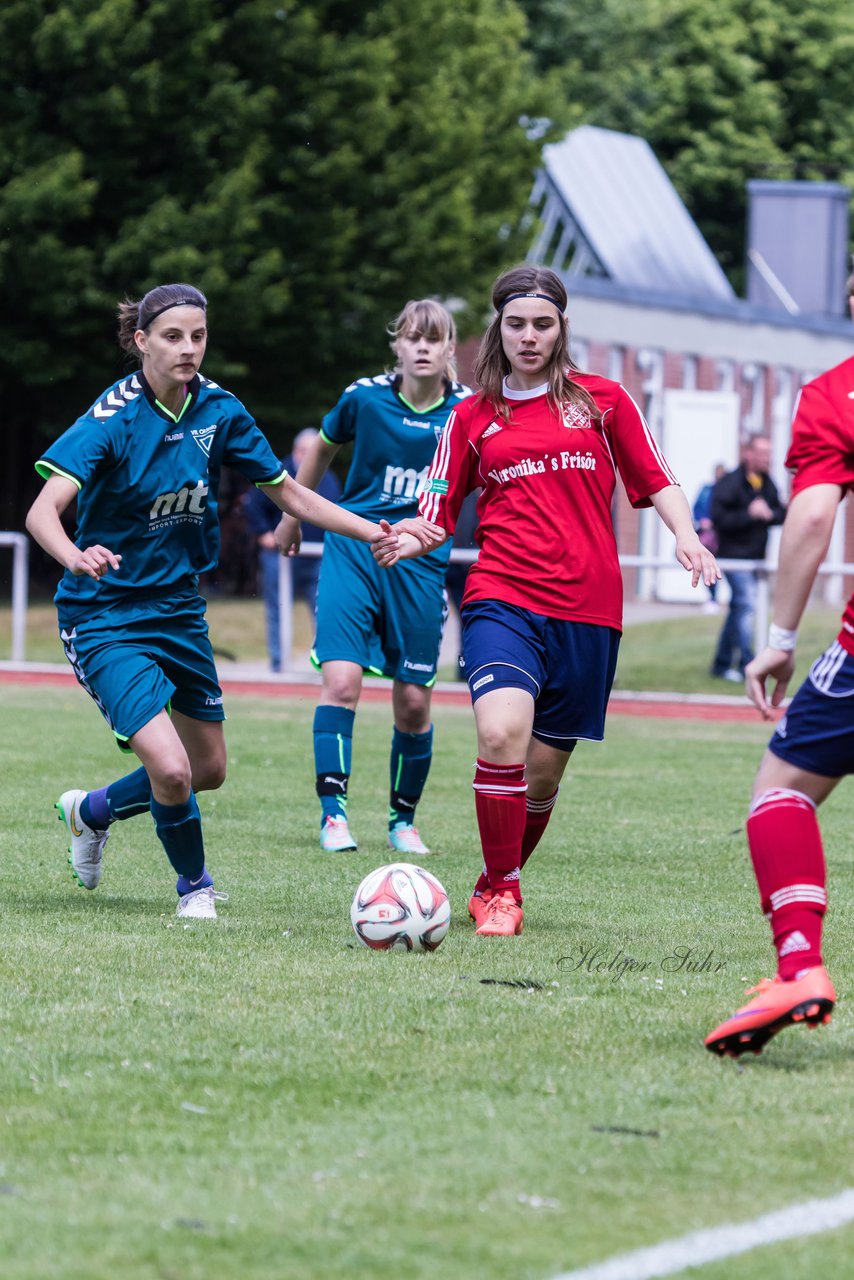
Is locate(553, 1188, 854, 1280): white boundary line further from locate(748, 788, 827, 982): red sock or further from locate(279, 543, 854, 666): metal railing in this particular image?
locate(279, 543, 854, 666): metal railing

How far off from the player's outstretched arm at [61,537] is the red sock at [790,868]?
2.42 m

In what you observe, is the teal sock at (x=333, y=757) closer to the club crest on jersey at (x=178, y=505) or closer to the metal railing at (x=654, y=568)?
the club crest on jersey at (x=178, y=505)

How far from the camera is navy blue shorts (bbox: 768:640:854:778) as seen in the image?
4.91m

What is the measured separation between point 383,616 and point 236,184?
57.4ft

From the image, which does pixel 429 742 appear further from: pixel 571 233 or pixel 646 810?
pixel 571 233

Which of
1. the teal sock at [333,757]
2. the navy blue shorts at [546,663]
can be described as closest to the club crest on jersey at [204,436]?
the navy blue shorts at [546,663]

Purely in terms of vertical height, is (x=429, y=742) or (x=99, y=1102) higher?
(x=99, y=1102)

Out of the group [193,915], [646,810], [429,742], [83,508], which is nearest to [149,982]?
[193,915]

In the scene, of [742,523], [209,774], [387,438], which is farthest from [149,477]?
[742,523]

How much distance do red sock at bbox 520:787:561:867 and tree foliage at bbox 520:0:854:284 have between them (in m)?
47.4

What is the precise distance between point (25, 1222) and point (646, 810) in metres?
7.73

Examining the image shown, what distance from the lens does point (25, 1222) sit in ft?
12.3

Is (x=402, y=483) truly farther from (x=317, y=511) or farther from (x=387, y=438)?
(x=317, y=511)

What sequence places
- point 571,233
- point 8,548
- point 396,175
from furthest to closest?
1. point 571,233
2. point 396,175
3. point 8,548
